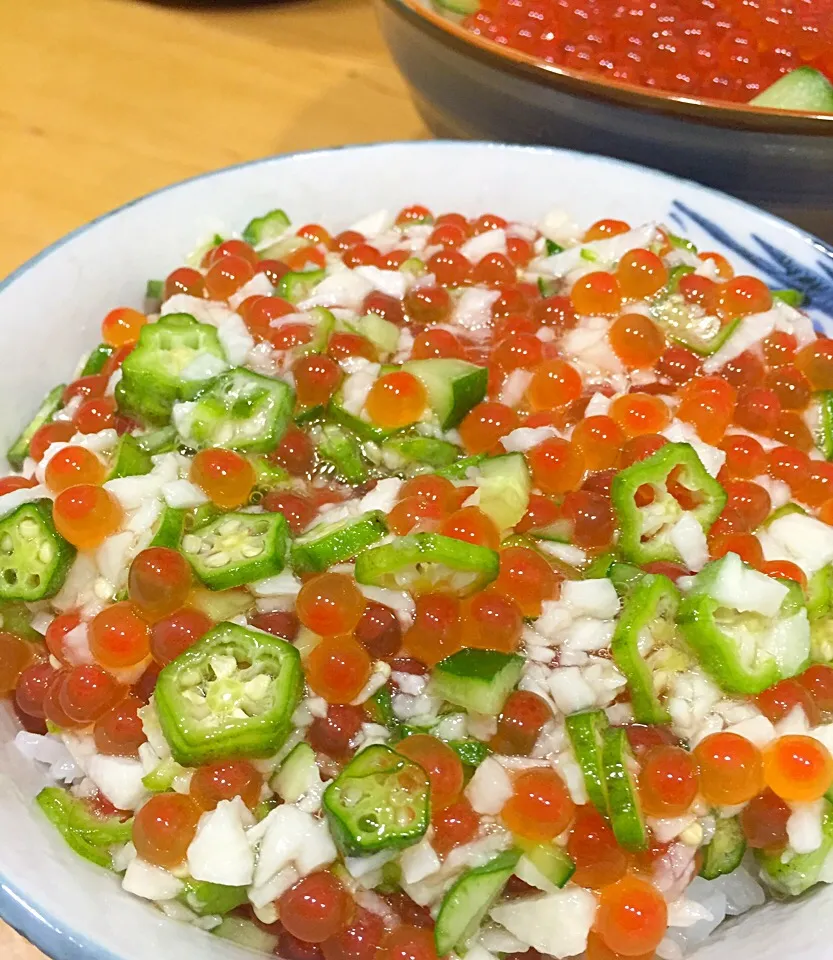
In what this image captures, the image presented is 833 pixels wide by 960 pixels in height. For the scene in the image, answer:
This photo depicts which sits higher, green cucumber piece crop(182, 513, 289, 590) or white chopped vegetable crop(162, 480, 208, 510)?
white chopped vegetable crop(162, 480, 208, 510)

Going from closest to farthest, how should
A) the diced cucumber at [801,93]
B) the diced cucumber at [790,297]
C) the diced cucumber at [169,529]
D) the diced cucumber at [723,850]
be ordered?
the diced cucumber at [723,850] < the diced cucumber at [169,529] < the diced cucumber at [790,297] < the diced cucumber at [801,93]

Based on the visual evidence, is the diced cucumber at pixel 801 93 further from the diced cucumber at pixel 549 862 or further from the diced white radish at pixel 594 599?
the diced cucumber at pixel 549 862

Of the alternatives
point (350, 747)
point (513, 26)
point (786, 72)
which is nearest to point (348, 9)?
point (513, 26)

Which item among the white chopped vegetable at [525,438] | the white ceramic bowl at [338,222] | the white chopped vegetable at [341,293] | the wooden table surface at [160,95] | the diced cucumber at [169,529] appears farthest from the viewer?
the wooden table surface at [160,95]

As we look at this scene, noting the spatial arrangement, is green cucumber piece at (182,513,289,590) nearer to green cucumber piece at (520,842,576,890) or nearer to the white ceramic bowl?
the white ceramic bowl

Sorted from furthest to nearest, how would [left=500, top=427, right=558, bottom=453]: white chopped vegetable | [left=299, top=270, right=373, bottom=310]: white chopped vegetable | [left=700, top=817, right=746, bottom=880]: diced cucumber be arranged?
[left=299, top=270, right=373, bottom=310]: white chopped vegetable, [left=500, top=427, right=558, bottom=453]: white chopped vegetable, [left=700, top=817, right=746, bottom=880]: diced cucumber

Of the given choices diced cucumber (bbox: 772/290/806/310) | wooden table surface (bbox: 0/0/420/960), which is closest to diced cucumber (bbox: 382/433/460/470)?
diced cucumber (bbox: 772/290/806/310)

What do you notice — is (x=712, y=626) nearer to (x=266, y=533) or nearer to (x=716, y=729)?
(x=716, y=729)

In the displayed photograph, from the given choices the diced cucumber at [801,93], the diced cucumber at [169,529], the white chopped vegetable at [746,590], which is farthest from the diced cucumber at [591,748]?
the diced cucumber at [801,93]
